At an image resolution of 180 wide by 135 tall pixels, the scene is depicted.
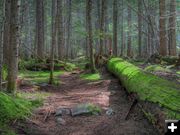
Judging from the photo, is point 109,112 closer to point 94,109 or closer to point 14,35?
point 94,109

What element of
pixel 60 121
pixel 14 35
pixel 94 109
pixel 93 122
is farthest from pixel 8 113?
pixel 14 35

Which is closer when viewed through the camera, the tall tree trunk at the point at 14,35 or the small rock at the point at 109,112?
the small rock at the point at 109,112

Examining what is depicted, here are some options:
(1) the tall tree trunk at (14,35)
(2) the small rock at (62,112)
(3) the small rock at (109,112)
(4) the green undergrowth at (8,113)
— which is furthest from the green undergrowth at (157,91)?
(1) the tall tree trunk at (14,35)

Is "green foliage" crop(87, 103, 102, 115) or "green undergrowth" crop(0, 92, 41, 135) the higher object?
"green undergrowth" crop(0, 92, 41, 135)

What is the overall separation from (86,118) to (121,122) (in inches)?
41.7

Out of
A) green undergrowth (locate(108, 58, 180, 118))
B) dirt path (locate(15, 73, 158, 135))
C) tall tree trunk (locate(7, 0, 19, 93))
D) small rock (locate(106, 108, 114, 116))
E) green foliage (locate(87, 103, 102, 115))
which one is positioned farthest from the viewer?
tall tree trunk (locate(7, 0, 19, 93))

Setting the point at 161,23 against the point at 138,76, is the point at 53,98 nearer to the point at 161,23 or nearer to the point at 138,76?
the point at 138,76

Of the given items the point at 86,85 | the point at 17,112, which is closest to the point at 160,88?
the point at 17,112

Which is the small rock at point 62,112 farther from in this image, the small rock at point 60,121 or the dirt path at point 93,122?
the small rock at point 60,121

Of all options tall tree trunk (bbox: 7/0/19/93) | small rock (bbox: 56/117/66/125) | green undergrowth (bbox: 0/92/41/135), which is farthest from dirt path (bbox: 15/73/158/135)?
tall tree trunk (bbox: 7/0/19/93)

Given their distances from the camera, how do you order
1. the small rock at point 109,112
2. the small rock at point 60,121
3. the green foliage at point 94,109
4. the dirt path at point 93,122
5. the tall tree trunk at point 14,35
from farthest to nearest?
the tall tree trunk at point 14,35
the green foliage at point 94,109
the small rock at point 109,112
the small rock at point 60,121
the dirt path at point 93,122

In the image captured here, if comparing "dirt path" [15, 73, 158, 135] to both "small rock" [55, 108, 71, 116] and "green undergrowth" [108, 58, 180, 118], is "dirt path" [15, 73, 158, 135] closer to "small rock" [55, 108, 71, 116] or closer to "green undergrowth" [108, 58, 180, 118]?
"small rock" [55, 108, 71, 116]

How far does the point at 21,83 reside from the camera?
1277 cm

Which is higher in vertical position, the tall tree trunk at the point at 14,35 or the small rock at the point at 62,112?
the tall tree trunk at the point at 14,35
